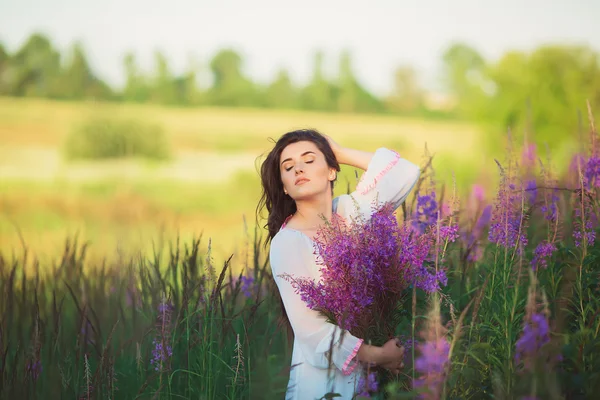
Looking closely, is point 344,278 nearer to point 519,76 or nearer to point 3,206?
point 519,76

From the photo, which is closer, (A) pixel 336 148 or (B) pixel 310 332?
(B) pixel 310 332

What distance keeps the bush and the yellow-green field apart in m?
0.46

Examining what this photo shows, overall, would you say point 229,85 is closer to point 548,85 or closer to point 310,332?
point 548,85

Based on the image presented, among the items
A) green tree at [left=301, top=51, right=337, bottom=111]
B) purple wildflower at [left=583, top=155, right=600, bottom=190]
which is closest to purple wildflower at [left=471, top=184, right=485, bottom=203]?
purple wildflower at [left=583, top=155, right=600, bottom=190]

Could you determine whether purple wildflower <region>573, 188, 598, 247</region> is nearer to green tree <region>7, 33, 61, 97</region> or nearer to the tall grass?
the tall grass

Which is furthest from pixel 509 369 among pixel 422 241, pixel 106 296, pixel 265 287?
pixel 106 296

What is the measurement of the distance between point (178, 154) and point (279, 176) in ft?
108

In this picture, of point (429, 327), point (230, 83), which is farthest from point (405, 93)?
point (429, 327)

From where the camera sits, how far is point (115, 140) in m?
33.1

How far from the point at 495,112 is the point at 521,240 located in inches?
677

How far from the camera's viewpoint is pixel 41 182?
30.0 metres

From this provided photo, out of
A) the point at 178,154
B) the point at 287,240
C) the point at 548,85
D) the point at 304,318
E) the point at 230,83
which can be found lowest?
the point at 178,154

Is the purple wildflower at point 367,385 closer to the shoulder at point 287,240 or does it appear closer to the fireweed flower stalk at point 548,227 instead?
the shoulder at point 287,240

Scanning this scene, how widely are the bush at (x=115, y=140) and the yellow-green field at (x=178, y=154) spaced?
18.0 inches
